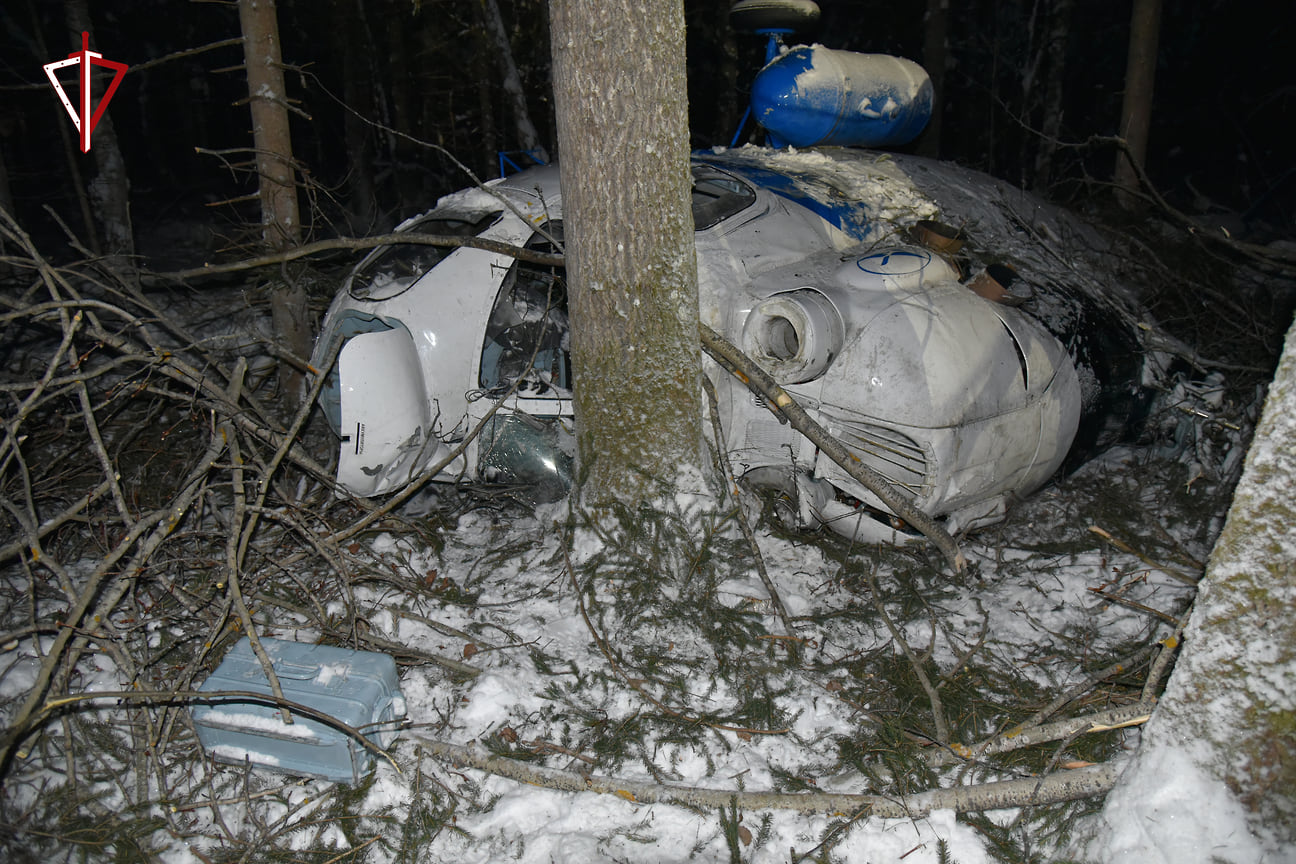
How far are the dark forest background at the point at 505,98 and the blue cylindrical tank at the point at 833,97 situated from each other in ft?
17.5

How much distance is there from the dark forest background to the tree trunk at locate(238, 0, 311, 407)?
515 cm

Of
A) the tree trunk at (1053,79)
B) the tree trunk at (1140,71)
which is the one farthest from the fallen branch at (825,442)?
the tree trunk at (1053,79)

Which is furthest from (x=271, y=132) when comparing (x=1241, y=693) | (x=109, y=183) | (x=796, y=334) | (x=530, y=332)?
(x=1241, y=693)

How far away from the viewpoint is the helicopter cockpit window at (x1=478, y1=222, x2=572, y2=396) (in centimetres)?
455

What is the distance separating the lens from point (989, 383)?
394 centimetres

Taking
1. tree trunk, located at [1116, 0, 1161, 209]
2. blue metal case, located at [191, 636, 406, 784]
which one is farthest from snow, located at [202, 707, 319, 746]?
tree trunk, located at [1116, 0, 1161, 209]

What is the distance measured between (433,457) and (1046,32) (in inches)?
476

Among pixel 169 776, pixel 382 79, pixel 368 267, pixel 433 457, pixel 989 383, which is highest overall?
pixel 382 79

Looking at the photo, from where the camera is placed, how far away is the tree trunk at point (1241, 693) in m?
1.86

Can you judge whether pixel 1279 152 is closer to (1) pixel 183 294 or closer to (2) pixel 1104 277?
(2) pixel 1104 277

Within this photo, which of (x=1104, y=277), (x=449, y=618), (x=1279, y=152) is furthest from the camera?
(x=1279, y=152)

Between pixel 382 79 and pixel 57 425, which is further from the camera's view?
pixel 382 79

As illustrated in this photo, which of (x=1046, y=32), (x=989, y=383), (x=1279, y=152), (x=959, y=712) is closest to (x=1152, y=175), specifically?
(x=1279, y=152)

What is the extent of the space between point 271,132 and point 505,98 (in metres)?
6.49
